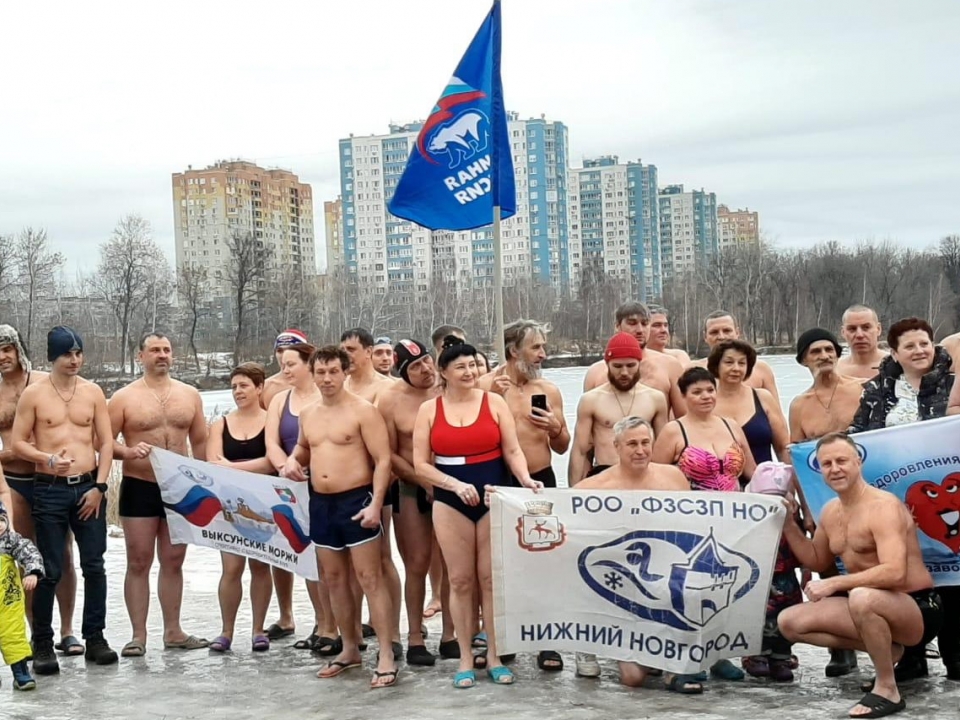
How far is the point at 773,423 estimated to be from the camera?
6.23 m

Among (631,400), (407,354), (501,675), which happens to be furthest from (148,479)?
(631,400)

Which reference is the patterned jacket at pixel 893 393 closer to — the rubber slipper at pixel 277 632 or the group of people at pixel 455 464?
the group of people at pixel 455 464

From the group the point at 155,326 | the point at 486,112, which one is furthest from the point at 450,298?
the point at 486,112

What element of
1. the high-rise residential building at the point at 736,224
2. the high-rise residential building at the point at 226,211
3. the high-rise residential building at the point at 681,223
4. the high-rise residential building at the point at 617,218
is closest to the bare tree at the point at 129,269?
the high-rise residential building at the point at 226,211

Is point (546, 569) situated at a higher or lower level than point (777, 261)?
lower

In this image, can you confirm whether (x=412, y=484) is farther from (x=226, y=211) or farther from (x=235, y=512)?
(x=226, y=211)

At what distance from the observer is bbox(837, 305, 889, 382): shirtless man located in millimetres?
6539

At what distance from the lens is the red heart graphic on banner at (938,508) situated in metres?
5.50

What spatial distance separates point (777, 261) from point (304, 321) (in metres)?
34.9

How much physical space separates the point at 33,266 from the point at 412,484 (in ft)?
177

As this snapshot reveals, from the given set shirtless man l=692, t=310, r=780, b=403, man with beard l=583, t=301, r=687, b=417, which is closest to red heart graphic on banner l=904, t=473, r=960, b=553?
shirtless man l=692, t=310, r=780, b=403

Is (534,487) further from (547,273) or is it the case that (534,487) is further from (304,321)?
(547,273)

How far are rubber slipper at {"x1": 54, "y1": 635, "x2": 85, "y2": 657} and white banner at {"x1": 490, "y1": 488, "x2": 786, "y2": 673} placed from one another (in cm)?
277

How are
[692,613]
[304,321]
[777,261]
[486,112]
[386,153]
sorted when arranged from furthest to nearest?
1. [386,153]
2. [777,261]
3. [304,321]
4. [486,112]
5. [692,613]
